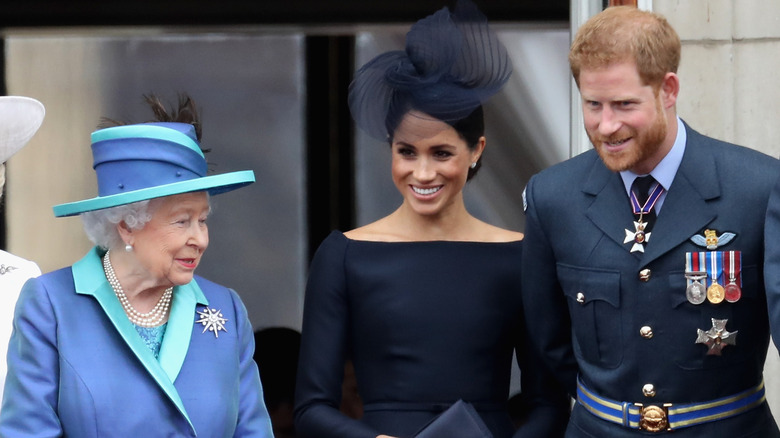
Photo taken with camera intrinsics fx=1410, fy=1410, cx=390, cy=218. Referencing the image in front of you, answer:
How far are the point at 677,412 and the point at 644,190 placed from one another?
0.54 meters

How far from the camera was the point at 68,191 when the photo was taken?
243 inches

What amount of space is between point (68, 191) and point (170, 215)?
9.83ft

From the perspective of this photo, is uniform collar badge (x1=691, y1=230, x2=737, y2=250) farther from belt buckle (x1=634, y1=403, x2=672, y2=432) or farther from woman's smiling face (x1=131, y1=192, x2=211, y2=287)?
woman's smiling face (x1=131, y1=192, x2=211, y2=287)

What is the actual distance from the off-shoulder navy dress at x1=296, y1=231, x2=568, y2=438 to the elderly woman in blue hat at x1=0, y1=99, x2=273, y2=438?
0.48 metres

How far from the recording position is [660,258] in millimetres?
3344

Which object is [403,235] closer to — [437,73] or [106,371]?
[437,73]

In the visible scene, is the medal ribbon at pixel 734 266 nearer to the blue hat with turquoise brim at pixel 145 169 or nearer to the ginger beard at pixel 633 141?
the ginger beard at pixel 633 141

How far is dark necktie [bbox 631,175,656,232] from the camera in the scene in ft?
11.2

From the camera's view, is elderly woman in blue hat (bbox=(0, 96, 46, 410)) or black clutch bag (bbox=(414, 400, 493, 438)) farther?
elderly woman in blue hat (bbox=(0, 96, 46, 410))

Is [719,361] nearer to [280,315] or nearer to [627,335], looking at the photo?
[627,335]

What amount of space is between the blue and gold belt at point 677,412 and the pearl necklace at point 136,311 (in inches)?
43.6

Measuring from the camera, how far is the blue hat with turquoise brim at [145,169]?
10.7ft

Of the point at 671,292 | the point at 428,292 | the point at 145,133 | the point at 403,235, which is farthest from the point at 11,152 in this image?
the point at 671,292

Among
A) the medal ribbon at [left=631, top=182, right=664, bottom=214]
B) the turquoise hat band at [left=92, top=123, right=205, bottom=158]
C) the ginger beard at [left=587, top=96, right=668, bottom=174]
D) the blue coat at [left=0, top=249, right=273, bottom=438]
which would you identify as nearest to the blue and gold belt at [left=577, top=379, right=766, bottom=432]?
the medal ribbon at [left=631, top=182, right=664, bottom=214]
